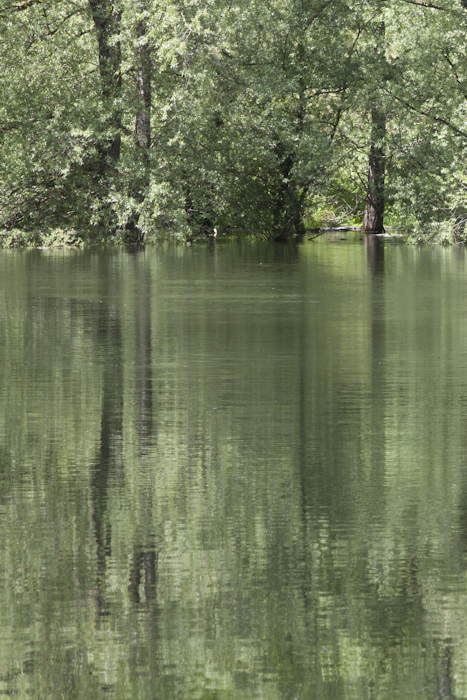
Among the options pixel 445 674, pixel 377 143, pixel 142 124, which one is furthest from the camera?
pixel 142 124

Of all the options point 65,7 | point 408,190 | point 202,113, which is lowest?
point 408,190

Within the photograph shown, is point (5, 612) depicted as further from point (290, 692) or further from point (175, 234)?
point (175, 234)

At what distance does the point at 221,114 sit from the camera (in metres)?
24.5

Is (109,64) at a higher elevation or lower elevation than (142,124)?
higher

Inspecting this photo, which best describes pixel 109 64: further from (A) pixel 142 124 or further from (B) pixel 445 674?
(B) pixel 445 674

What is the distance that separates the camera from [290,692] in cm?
230

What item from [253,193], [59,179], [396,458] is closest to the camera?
[396,458]

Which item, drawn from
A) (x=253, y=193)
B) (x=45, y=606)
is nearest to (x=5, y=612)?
(x=45, y=606)

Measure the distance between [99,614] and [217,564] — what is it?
46 centimetres

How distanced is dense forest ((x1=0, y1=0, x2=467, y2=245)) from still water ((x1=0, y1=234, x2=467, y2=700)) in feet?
50.9

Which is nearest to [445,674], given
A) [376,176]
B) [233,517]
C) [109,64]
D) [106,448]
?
[233,517]

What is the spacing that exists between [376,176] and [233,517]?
23825mm

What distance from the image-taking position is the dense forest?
23.0 metres

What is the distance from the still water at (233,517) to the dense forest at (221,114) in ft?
50.9
